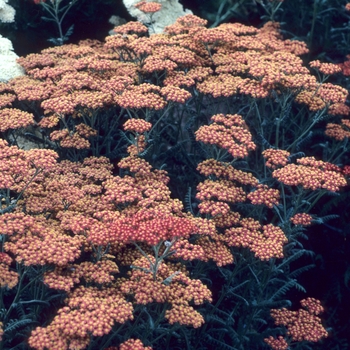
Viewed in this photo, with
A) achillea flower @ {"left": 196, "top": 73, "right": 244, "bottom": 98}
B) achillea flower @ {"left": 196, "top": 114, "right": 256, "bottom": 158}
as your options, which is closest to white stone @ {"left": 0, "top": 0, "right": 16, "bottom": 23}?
achillea flower @ {"left": 196, "top": 73, "right": 244, "bottom": 98}

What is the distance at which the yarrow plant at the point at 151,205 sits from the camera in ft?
13.7

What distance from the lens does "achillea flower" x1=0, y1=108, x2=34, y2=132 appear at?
5273mm

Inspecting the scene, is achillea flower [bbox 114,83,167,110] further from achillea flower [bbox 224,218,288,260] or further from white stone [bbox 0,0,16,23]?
white stone [bbox 0,0,16,23]

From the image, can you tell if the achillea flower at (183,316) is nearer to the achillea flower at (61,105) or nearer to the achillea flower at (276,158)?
the achillea flower at (276,158)

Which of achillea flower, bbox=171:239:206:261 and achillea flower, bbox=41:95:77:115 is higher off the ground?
achillea flower, bbox=41:95:77:115

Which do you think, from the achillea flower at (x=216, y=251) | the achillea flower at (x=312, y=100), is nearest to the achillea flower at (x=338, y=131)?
the achillea flower at (x=312, y=100)

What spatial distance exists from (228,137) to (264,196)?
2.23 feet

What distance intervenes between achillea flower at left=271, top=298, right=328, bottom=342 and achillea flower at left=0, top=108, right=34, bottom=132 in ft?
10.1

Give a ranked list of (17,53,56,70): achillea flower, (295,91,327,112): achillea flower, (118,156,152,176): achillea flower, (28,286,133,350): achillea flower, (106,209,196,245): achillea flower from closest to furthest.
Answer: (28,286,133,350): achillea flower → (106,209,196,245): achillea flower → (118,156,152,176): achillea flower → (295,91,327,112): achillea flower → (17,53,56,70): achillea flower

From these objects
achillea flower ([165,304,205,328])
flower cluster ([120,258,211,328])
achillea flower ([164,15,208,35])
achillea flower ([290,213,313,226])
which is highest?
→ achillea flower ([164,15,208,35])

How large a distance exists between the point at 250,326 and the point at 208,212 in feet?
4.86

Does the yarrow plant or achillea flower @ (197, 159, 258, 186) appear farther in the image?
achillea flower @ (197, 159, 258, 186)

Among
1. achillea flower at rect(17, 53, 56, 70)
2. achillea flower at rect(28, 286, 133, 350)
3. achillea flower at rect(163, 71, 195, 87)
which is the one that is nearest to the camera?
achillea flower at rect(28, 286, 133, 350)

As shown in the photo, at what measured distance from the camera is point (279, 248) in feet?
15.8
